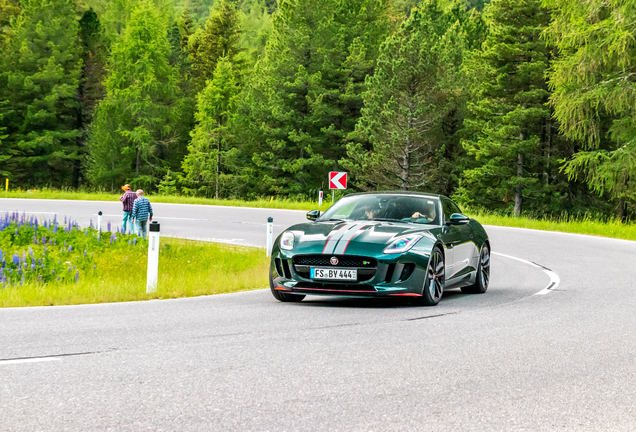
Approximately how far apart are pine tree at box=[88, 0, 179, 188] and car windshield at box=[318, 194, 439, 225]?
59.0 meters

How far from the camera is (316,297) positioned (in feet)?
35.8

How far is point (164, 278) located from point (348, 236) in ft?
14.0

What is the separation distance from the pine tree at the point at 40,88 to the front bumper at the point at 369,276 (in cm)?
6217

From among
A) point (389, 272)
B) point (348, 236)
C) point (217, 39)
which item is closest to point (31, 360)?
point (348, 236)

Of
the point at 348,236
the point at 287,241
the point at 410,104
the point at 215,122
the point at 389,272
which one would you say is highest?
the point at 410,104

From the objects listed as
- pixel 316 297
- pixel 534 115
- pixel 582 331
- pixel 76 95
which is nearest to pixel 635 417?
pixel 582 331

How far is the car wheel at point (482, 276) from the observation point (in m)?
11.7

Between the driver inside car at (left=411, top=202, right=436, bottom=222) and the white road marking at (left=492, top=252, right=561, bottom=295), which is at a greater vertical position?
the driver inside car at (left=411, top=202, right=436, bottom=222)

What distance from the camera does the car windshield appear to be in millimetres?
10773

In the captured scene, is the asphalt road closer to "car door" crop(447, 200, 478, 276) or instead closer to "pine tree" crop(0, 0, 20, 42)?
"car door" crop(447, 200, 478, 276)

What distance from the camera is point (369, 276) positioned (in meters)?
9.32

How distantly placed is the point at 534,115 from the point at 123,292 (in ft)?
130

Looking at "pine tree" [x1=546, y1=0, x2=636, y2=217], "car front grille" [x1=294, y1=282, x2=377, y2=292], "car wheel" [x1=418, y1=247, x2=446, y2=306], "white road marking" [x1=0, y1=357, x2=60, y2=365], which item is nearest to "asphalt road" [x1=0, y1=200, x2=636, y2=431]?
"white road marking" [x1=0, y1=357, x2=60, y2=365]

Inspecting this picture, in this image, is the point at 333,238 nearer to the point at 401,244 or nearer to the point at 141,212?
the point at 401,244
